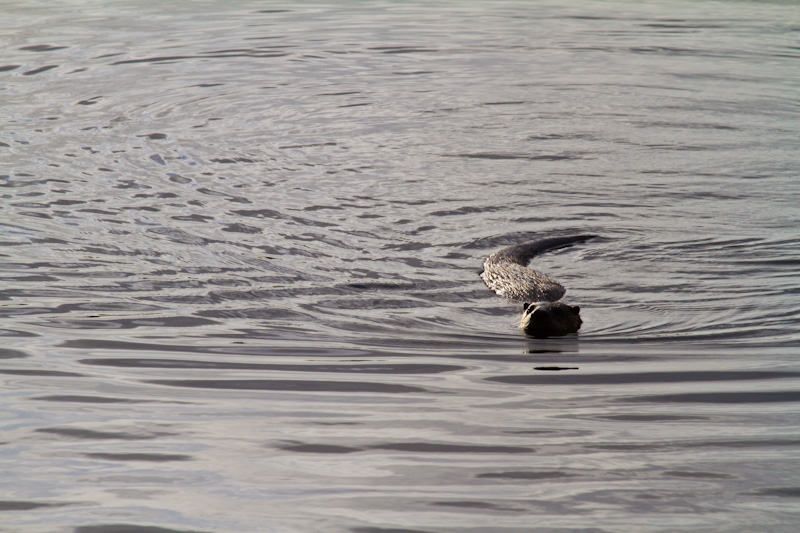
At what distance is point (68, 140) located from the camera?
42.0 feet

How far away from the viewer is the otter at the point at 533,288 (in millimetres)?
6504

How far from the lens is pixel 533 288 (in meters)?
7.57

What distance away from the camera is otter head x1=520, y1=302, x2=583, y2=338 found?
255 inches

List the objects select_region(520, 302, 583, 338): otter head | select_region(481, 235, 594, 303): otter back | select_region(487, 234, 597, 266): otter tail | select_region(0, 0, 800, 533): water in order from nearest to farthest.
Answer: select_region(0, 0, 800, 533): water
select_region(520, 302, 583, 338): otter head
select_region(481, 235, 594, 303): otter back
select_region(487, 234, 597, 266): otter tail

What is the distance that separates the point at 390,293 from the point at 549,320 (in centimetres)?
147

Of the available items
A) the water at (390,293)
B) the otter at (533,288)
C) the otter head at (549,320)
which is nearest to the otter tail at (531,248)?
the otter at (533,288)

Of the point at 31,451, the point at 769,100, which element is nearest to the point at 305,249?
the point at 31,451

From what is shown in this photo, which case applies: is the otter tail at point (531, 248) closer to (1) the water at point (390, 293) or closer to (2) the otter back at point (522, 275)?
(2) the otter back at point (522, 275)

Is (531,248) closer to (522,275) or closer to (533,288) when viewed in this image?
(522,275)

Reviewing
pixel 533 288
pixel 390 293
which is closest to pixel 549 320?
pixel 533 288

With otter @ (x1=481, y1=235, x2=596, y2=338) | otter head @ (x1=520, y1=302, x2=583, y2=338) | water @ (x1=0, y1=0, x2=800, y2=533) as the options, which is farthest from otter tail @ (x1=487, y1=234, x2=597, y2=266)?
otter head @ (x1=520, y1=302, x2=583, y2=338)

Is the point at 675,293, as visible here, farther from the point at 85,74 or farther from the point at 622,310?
the point at 85,74

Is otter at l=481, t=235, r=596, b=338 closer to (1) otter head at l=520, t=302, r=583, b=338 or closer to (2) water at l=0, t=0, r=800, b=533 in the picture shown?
(1) otter head at l=520, t=302, r=583, b=338

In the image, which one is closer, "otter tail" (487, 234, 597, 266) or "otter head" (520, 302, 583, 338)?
"otter head" (520, 302, 583, 338)
